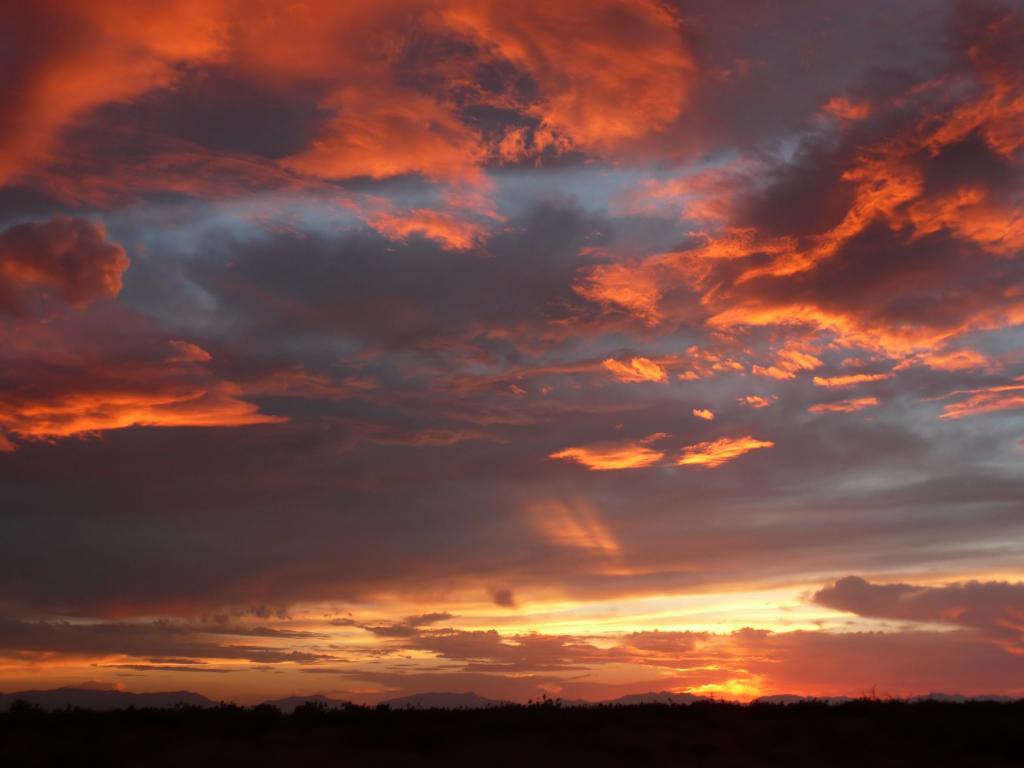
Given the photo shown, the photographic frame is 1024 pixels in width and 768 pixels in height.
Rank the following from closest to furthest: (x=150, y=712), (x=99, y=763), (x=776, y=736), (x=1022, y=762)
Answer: (x=99, y=763) < (x=1022, y=762) < (x=776, y=736) < (x=150, y=712)

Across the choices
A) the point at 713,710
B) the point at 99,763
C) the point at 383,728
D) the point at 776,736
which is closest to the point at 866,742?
the point at 776,736

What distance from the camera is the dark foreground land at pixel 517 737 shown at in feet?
77.2

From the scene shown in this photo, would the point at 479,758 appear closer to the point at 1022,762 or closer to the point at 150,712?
the point at 150,712

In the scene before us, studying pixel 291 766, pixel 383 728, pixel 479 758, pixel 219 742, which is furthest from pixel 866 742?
pixel 219 742

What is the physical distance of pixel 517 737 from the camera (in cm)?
2558

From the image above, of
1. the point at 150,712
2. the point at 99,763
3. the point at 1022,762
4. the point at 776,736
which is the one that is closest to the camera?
the point at 99,763

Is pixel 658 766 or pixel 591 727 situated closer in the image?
pixel 658 766

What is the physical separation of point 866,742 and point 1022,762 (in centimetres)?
390

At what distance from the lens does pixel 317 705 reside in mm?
29406

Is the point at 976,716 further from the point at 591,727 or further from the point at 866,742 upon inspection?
the point at 591,727

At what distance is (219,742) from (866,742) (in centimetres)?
1825

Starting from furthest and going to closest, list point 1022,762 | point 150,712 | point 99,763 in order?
point 150,712 → point 1022,762 → point 99,763

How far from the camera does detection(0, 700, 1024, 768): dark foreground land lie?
23516 mm

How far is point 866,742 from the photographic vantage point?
25516 mm
